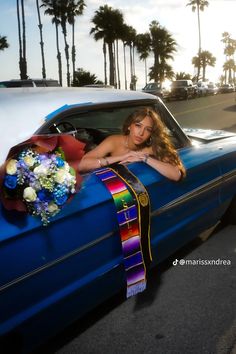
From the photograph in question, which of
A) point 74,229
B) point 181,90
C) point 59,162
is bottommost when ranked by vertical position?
point 74,229

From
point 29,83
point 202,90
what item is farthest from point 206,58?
point 29,83

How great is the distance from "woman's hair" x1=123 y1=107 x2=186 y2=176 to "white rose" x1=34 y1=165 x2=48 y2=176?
112 cm

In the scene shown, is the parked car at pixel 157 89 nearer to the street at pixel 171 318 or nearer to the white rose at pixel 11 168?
the street at pixel 171 318

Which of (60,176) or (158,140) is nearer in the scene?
(60,176)

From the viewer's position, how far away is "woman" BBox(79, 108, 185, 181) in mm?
2865

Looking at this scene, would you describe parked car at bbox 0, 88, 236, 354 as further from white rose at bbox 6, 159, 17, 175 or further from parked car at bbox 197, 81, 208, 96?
parked car at bbox 197, 81, 208, 96

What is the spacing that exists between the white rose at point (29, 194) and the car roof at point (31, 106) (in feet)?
1.09

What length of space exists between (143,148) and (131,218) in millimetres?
798

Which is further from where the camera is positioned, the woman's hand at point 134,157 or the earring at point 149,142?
the earring at point 149,142

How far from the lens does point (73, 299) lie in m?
2.29

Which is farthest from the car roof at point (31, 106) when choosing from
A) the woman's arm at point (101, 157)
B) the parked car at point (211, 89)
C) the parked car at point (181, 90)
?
the parked car at point (211, 89)

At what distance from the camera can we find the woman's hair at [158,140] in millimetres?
2982

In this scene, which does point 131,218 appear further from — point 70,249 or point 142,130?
point 142,130

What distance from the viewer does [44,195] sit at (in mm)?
2037
